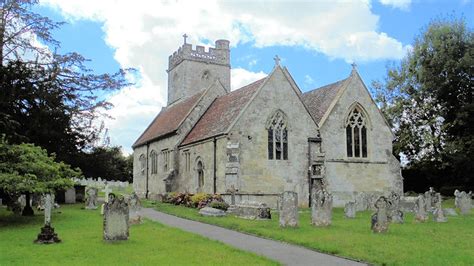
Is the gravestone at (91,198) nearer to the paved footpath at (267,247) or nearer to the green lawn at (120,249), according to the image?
the green lawn at (120,249)

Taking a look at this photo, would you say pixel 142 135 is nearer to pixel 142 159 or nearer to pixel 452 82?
pixel 142 159

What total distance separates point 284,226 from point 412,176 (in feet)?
103

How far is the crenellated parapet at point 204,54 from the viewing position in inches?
2117

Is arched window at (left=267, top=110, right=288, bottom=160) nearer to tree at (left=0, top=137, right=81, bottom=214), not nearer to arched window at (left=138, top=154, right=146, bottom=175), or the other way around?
tree at (left=0, top=137, right=81, bottom=214)

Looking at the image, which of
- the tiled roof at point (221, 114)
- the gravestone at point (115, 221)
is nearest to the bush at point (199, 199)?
the tiled roof at point (221, 114)

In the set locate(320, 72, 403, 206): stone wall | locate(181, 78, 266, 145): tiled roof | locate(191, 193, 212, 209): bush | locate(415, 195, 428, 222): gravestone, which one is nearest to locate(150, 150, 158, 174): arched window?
locate(181, 78, 266, 145): tiled roof

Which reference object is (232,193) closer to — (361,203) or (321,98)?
(361,203)

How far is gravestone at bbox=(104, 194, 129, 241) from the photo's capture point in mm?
13258

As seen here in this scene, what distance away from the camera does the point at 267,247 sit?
12.3 meters

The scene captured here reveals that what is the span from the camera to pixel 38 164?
57.3ft

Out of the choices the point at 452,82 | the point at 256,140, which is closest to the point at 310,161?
the point at 256,140

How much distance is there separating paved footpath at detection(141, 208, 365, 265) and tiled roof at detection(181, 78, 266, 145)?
11244 millimetres

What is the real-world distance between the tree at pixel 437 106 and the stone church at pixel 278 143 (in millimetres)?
11479

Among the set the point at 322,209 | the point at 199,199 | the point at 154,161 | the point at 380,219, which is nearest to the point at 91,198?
the point at 199,199
